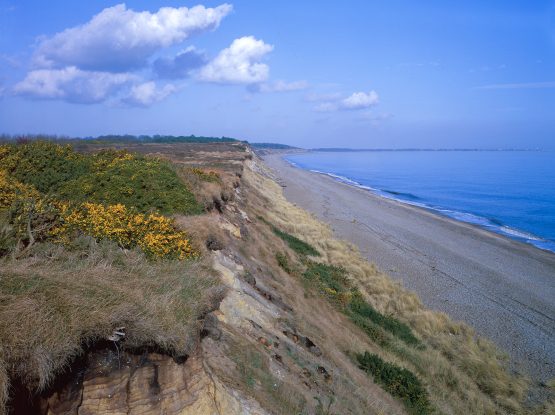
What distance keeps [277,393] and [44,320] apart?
4.27 metres

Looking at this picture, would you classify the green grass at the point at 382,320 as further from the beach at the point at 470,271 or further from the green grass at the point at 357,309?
the beach at the point at 470,271

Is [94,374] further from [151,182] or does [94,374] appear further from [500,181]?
[500,181]

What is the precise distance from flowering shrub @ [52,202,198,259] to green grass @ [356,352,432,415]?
645cm

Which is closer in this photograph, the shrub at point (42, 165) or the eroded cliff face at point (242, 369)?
the eroded cliff face at point (242, 369)

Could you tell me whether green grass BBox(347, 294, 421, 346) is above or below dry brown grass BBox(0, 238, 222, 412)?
below

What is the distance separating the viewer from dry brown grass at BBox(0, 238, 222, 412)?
4.56 metres

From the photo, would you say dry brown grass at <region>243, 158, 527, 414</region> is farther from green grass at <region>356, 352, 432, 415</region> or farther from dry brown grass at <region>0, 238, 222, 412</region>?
dry brown grass at <region>0, 238, 222, 412</region>

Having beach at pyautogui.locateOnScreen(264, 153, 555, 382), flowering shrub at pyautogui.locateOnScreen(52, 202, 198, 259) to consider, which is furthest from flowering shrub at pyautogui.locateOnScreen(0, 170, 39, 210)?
beach at pyautogui.locateOnScreen(264, 153, 555, 382)

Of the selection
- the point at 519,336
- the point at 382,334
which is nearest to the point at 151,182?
the point at 382,334

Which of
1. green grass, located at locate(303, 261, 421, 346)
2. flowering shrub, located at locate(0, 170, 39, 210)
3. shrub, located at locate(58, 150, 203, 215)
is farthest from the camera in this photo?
green grass, located at locate(303, 261, 421, 346)

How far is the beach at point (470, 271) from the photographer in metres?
18.5

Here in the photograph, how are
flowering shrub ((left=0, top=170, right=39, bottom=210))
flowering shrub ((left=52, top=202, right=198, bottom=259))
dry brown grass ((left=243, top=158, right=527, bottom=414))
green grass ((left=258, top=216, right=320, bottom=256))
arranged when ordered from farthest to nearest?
green grass ((left=258, top=216, right=320, bottom=256)), dry brown grass ((left=243, top=158, right=527, bottom=414)), flowering shrub ((left=0, top=170, right=39, bottom=210)), flowering shrub ((left=52, top=202, right=198, bottom=259))

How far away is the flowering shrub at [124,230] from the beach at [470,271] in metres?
14.3

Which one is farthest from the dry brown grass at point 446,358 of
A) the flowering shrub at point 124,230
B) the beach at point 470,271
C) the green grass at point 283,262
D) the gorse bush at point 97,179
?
the gorse bush at point 97,179
